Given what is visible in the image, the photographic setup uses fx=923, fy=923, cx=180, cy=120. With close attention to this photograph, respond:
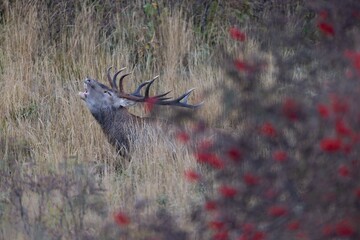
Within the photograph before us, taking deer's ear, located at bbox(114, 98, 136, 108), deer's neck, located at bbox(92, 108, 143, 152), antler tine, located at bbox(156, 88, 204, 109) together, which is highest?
antler tine, located at bbox(156, 88, 204, 109)

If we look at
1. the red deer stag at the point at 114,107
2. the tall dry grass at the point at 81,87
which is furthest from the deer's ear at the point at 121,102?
the tall dry grass at the point at 81,87

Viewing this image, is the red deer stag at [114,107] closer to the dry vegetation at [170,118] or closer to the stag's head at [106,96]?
the stag's head at [106,96]

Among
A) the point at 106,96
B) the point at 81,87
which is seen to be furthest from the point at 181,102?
the point at 81,87

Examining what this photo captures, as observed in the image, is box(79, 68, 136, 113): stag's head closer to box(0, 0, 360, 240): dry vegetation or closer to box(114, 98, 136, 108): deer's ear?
box(114, 98, 136, 108): deer's ear

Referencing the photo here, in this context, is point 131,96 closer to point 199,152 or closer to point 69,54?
point 69,54

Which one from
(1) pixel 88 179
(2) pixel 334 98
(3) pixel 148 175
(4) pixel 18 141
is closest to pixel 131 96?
(4) pixel 18 141

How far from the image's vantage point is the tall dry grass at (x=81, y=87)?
7.20 meters

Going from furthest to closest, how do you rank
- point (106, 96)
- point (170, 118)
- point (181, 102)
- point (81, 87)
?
point (81, 87) < point (106, 96) < point (181, 102) < point (170, 118)

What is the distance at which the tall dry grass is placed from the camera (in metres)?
7.20

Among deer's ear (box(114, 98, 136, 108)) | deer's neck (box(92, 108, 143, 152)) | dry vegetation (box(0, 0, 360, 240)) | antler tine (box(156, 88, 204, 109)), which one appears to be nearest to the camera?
dry vegetation (box(0, 0, 360, 240))

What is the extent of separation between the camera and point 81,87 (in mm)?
10141

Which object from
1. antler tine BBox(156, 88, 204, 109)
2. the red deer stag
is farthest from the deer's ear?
Answer: antler tine BBox(156, 88, 204, 109)

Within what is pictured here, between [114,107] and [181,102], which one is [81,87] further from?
[181,102]

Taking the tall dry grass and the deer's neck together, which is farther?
the deer's neck
